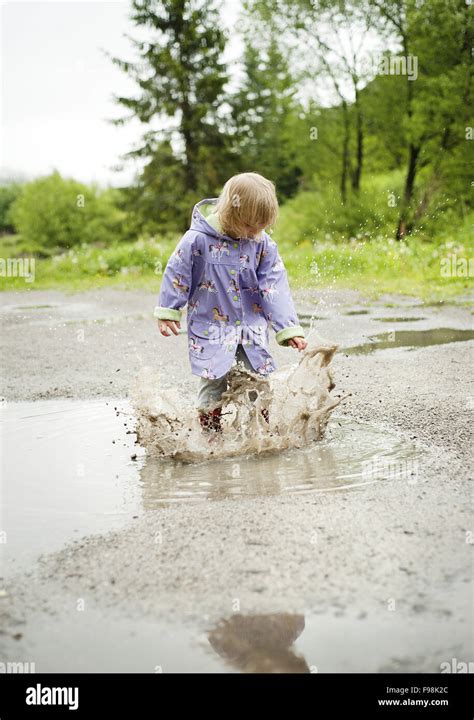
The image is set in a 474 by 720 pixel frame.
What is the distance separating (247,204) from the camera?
4.18m

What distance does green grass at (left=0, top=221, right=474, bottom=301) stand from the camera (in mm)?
12469

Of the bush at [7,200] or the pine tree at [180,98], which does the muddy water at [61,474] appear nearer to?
the pine tree at [180,98]

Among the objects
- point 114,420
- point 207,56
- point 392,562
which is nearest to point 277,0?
point 207,56

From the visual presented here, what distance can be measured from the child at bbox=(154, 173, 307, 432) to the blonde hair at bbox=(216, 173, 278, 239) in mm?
11

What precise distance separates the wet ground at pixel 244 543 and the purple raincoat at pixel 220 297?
1.98 feet

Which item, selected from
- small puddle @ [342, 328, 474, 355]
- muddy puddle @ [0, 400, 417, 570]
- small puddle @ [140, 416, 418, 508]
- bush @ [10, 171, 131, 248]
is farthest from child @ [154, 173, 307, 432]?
bush @ [10, 171, 131, 248]

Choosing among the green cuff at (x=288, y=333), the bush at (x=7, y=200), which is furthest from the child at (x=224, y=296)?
the bush at (x=7, y=200)

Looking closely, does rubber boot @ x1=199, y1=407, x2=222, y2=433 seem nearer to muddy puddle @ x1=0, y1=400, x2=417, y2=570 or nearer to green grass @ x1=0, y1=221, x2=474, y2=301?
muddy puddle @ x1=0, y1=400, x2=417, y2=570

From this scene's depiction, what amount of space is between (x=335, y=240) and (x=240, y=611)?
2015 centimetres

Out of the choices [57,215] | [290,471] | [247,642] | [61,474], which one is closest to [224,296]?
[290,471]

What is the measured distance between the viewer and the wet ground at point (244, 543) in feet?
7.85

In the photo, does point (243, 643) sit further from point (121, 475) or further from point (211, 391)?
point (211, 391)

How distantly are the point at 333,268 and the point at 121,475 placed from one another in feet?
36.4
